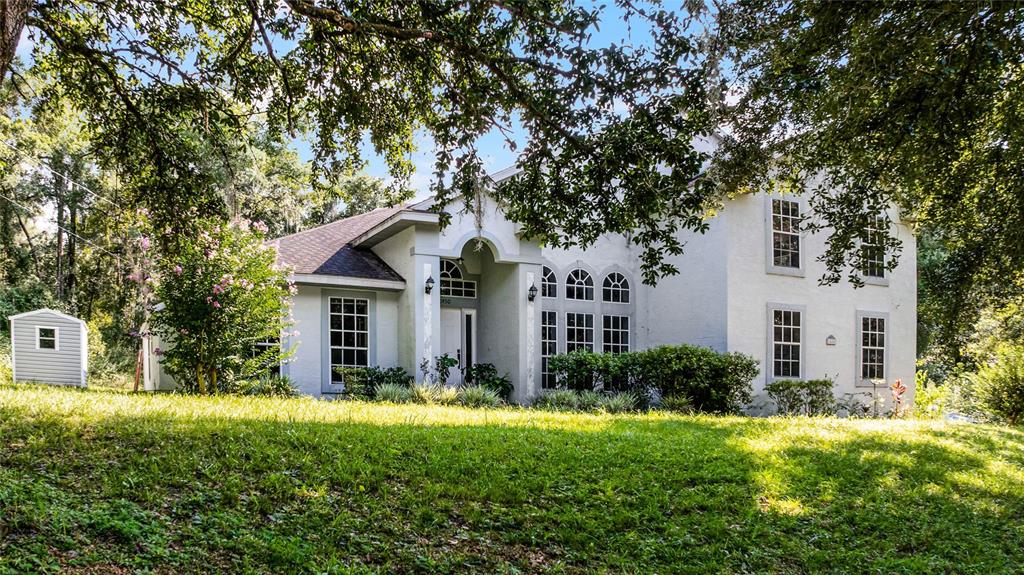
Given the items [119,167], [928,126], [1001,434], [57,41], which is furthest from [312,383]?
[1001,434]

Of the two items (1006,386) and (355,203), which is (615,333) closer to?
(1006,386)

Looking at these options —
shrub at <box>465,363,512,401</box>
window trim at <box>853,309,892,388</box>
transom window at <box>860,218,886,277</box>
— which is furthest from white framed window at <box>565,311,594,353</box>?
transom window at <box>860,218,886,277</box>

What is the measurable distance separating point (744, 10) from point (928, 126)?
7.38 feet

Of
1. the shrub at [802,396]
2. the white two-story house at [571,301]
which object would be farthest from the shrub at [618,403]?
the shrub at [802,396]

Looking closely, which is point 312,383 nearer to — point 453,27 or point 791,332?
point 453,27

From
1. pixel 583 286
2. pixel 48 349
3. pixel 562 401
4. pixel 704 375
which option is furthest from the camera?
pixel 583 286

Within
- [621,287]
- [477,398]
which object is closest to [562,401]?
[477,398]

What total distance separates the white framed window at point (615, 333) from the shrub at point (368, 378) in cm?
539

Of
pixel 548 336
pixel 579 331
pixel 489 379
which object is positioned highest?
pixel 579 331

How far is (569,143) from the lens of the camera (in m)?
6.26

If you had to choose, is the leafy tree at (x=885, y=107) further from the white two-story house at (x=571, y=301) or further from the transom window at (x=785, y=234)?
the transom window at (x=785, y=234)

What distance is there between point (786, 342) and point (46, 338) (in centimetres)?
1827

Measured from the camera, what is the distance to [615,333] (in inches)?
689

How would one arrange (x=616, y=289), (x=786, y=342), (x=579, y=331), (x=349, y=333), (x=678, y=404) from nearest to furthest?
(x=678, y=404) < (x=349, y=333) < (x=786, y=342) < (x=579, y=331) < (x=616, y=289)
